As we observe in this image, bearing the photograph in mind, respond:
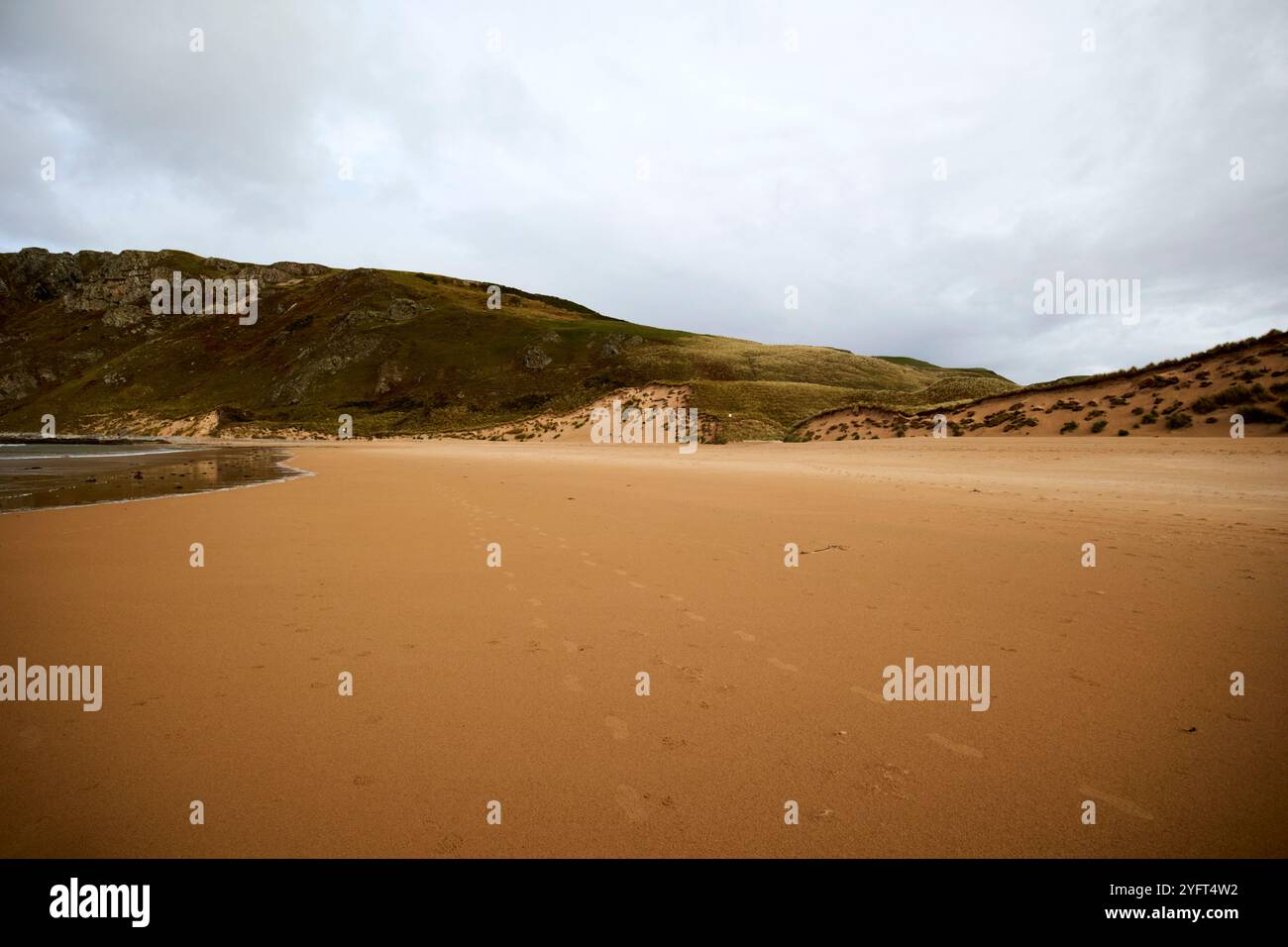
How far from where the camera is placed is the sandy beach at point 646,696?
2.41 m

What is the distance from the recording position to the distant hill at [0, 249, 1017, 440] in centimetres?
7238

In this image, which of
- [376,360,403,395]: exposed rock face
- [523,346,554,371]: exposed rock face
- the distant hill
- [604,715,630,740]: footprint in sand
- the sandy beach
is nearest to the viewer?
the sandy beach

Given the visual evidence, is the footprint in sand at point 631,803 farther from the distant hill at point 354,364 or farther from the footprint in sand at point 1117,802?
the distant hill at point 354,364

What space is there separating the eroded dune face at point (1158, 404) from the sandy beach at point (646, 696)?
16017 mm

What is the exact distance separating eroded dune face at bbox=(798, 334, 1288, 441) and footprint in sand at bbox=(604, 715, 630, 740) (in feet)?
85.2

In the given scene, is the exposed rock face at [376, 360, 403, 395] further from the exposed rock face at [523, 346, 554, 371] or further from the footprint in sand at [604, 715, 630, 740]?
the footprint in sand at [604, 715, 630, 740]

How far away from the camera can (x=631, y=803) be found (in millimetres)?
2551

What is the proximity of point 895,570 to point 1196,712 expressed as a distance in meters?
3.28

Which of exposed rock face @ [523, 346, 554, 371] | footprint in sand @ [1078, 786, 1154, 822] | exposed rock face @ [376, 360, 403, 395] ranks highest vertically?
exposed rock face @ [523, 346, 554, 371]

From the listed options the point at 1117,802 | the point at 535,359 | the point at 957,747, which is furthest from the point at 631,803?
the point at 535,359

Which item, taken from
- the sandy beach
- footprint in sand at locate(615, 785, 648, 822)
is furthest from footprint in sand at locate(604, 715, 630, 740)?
footprint in sand at locate(615, 785, 648, 822)

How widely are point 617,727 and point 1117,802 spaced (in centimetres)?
248
